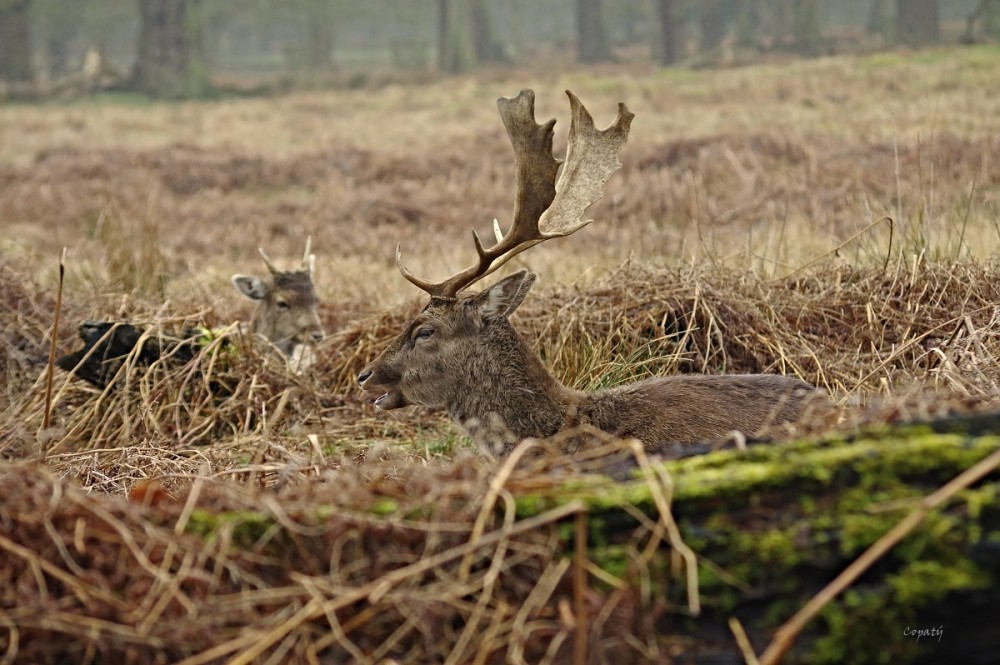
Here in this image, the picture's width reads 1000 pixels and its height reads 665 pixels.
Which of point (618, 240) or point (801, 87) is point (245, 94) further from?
point (618, 240)

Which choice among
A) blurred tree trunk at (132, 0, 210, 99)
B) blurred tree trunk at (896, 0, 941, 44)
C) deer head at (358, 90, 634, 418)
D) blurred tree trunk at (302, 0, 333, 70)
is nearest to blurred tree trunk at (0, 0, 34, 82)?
blurred tree trunk at (132, 0, 210, 99)

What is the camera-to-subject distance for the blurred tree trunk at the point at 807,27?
43.9 m

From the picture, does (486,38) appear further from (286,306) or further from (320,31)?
(286,306)

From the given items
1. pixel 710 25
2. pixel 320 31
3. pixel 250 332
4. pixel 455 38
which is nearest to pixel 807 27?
pixel 710 25

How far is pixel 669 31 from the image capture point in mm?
Result: 47219

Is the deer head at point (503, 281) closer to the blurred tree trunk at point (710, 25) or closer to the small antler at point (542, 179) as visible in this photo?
the small antler at point (542, 179)

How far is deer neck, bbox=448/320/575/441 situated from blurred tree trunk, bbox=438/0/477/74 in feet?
144

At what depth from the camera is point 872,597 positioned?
2.73m

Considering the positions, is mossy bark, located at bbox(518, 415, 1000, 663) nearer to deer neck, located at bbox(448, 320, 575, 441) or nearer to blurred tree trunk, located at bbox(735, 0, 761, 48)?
deer neck, located at bbox(448, 320, 575, 441)

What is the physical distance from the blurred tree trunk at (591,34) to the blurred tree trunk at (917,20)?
13528mm

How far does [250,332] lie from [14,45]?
43451mm

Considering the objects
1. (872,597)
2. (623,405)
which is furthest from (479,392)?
(872,597)

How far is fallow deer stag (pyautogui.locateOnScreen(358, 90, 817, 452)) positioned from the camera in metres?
5.23

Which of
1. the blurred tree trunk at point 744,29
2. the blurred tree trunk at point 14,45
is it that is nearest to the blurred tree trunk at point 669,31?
the blurred tree trunk at point 744,29
